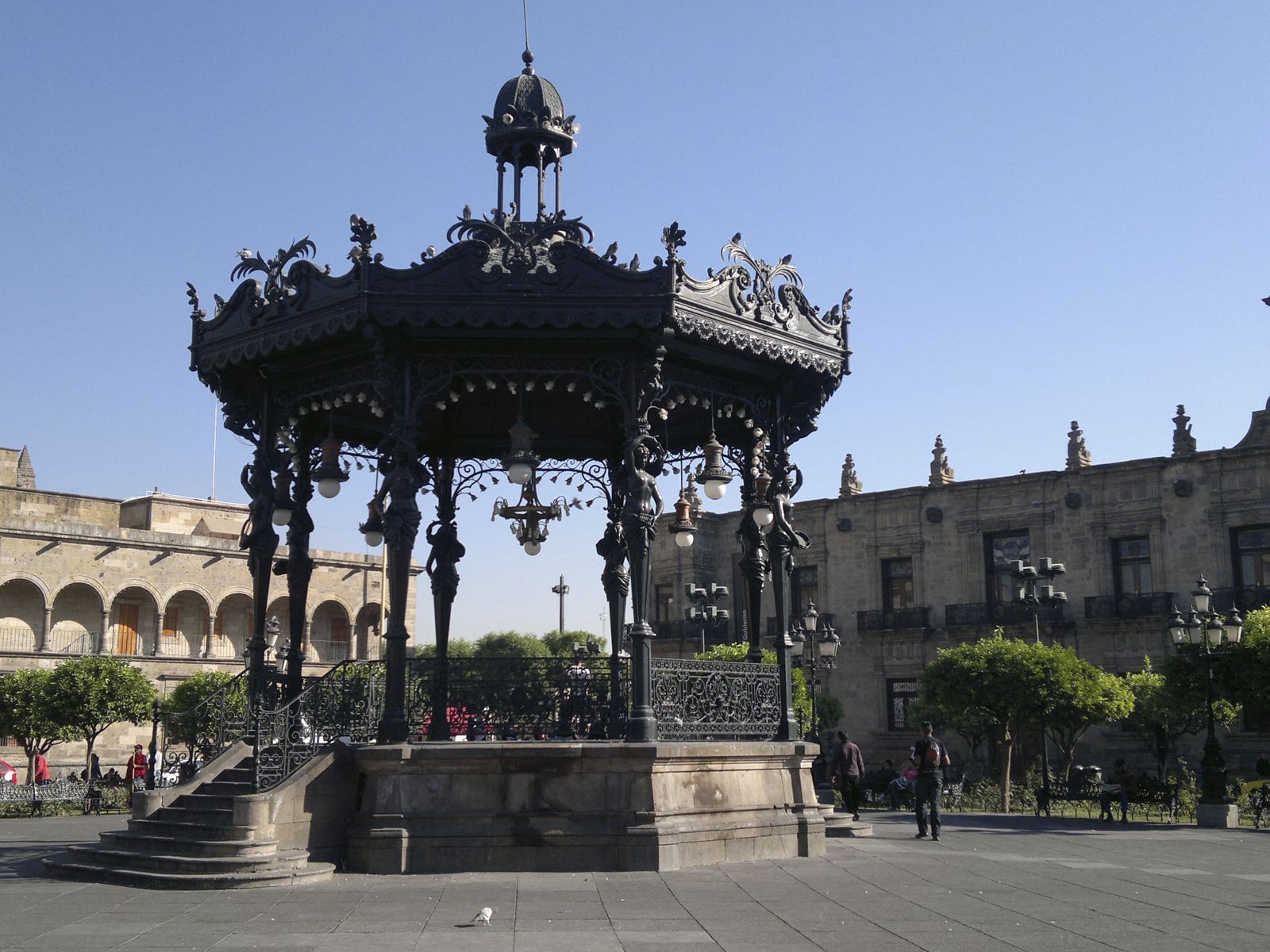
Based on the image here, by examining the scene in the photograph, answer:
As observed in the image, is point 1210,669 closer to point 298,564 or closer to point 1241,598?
point 1241,598

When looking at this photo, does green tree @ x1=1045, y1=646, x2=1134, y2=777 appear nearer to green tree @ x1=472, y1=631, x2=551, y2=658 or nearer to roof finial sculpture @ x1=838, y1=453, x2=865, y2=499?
roof finial sculpture @ x1=838, y1=453, x2=865, y2=499

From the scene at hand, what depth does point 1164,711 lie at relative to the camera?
2894cm

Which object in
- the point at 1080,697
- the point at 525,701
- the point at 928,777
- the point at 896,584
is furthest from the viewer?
the point at 896,584

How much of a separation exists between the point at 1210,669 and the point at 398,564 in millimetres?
16763

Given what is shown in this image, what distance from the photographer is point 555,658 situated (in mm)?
11867

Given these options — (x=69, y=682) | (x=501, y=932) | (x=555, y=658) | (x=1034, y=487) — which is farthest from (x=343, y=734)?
(x=1034, y=487)

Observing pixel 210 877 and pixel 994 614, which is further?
pixel 994 614

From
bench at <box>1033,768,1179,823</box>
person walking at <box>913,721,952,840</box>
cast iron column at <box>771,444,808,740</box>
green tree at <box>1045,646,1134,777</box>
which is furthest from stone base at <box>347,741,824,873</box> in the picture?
green tree at <box>1045,646,1134,777</box>

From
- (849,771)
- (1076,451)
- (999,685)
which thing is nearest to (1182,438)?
(1076,451)

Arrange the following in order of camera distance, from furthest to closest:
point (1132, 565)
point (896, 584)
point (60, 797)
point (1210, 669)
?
1. point (896, 584)
2. point (1132, 565)
3. point (60, 797)
4. point (1210, 669)

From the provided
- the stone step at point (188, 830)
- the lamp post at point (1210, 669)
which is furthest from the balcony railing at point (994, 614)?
the stone step at point (188, 830)

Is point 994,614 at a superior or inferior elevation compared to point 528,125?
inferior

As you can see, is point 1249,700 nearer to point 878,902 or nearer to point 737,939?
point 878,902

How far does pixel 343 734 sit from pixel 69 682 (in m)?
20.5
